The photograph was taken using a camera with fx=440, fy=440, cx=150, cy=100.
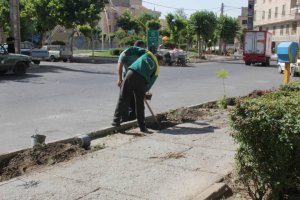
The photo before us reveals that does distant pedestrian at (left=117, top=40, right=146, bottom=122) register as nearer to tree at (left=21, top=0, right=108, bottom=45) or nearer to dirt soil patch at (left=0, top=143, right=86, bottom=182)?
dirt soil patch at (left=0, top=143, right=86, bottom=182)

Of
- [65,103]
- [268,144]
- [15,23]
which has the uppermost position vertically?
[15,23]

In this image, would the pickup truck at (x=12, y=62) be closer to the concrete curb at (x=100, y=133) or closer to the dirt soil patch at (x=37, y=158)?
the concrete curb at (x=100, y=133)

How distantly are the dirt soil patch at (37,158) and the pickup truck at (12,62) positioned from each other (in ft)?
48.9

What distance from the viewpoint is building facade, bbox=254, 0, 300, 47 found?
224ft

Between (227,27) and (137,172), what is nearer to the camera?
(137,172)

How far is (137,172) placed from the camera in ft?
17.5

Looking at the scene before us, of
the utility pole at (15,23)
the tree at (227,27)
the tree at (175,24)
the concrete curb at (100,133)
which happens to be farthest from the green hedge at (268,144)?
the tree at (227,27)

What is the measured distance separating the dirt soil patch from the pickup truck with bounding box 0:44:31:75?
1489 centimetres

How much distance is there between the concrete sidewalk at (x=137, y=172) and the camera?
4.59 m

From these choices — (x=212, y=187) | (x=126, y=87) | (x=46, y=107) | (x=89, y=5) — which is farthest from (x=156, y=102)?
(x=89, y=5)

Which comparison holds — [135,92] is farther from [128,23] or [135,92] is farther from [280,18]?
[128,23]

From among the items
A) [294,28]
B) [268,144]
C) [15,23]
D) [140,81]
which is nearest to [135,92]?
[140,81]

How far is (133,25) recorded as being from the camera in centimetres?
7806

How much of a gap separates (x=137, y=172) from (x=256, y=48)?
1413 inches
